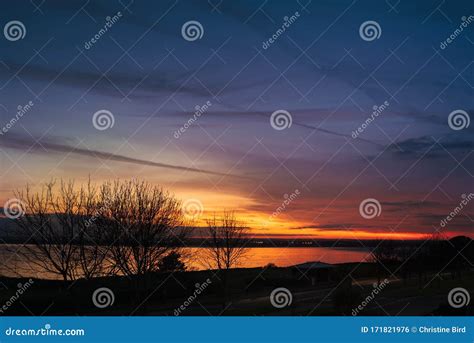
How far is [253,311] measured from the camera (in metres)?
28.5

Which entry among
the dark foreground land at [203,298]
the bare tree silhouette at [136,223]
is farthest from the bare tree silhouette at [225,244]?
the bare tree silhouette at [136,223]

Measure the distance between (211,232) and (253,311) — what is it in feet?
22.6

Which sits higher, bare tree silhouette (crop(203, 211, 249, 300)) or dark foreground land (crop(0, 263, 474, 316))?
bare tree silhouette (crop(203, 211, 249, 300))

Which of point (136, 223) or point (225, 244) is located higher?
point (225, 244)

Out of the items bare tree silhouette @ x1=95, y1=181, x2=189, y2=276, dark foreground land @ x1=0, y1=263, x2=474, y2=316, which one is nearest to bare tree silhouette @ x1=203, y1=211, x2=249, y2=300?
dark foreground land @ x1=0, y1=263, x2=474, y2=316

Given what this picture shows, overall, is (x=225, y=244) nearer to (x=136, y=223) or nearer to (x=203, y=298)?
(x=203, y=298)

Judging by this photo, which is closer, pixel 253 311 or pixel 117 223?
pixel 117 223

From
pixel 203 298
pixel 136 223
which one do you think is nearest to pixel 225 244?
pixel 203 298

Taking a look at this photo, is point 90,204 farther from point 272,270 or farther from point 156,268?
point 272,270

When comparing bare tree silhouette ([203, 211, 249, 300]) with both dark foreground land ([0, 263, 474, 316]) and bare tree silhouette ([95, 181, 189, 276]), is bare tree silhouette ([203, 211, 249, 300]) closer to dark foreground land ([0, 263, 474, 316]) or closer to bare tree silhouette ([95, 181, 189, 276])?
dark foreground land ([0, 263, 474, 316])

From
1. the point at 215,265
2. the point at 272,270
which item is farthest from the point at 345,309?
the point at 272,270

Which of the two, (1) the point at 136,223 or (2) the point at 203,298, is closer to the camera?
(1) the point at 136,223

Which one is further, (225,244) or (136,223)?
(225,244)
